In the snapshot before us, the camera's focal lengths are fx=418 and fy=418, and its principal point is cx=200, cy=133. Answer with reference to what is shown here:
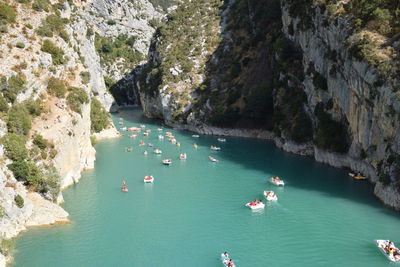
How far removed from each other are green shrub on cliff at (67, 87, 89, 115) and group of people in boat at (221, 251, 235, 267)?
3462cm

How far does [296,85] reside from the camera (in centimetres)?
8269

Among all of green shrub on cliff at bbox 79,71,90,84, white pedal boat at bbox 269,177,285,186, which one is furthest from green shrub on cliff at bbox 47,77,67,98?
white pedal boat at bbox 269,177,285,186

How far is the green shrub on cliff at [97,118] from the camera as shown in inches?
3780

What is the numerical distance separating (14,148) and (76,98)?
1908 cm

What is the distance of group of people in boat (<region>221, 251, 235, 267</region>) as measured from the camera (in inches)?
1399

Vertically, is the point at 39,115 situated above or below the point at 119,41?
below

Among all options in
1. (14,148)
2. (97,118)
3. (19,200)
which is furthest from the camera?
(97,118)

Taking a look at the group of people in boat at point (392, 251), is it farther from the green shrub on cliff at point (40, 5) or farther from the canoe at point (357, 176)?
the green shrub on cliff at point (40, 5)

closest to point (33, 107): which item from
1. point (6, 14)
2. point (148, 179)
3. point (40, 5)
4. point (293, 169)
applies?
point (6, 14)

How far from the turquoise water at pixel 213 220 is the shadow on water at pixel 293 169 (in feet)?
0.76

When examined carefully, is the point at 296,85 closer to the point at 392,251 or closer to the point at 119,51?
the point at 392,251

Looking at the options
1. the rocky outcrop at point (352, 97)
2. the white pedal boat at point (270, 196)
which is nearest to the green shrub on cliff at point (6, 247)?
the white pedal boat at point (270, 196)

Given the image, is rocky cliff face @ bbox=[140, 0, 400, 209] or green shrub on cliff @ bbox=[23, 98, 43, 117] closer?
rocky cliff face @ bbox=[140, 0, 400, 209]

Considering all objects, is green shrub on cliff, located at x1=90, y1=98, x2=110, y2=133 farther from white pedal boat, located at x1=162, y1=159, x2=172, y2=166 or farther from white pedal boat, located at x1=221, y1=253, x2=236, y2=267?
white pedal boat, located at x1=221, y1=253, x2=236, y2=267
